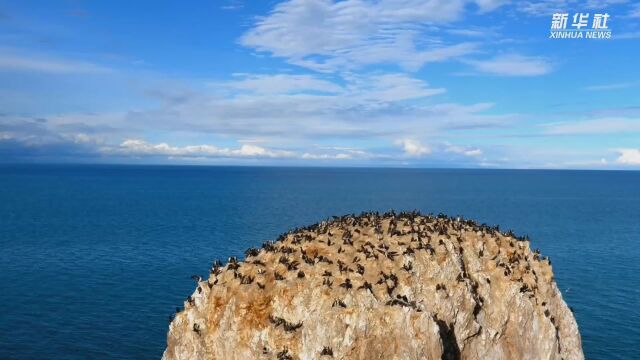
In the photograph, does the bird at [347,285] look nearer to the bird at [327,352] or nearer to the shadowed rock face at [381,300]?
the shadowed rock face at [381,300]

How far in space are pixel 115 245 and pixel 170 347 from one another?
8462 centimetres

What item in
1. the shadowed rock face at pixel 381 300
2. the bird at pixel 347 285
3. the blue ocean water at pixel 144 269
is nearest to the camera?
the shadowed rock face at pixel 381 300

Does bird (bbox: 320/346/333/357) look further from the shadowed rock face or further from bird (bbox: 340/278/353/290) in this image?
bird (bbox: 340/278/353/290)

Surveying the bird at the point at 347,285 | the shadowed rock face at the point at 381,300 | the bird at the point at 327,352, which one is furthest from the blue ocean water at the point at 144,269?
the bird at the point at 347,285

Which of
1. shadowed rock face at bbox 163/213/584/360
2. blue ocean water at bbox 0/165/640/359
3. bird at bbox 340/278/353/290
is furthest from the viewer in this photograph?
blue ocean water at bbox 0/165/640/359

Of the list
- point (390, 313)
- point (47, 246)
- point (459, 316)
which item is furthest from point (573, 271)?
point (47, 246)

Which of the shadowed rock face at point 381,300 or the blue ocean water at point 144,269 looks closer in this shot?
the shadowed rock face at point 381,300

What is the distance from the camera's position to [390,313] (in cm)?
3475

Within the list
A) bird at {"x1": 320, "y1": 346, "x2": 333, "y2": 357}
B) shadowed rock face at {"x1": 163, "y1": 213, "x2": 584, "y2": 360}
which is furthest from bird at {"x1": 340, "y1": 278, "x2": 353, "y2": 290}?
bird at {"x1": 320, "y1": 346, "x2": 333, "y2": 357}

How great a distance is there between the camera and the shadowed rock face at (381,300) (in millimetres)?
34688

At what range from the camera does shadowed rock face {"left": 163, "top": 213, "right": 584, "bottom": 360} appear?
3469 centimetres

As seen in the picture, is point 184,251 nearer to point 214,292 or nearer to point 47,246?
point 47,246

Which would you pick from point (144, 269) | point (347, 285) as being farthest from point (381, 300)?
point (144, 269)

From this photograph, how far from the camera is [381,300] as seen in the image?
36062mm
